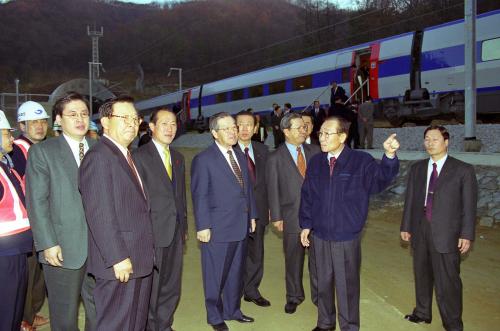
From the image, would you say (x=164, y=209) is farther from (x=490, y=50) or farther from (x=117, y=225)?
(x=490, y=50)

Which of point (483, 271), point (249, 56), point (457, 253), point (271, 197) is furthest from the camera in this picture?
point (249, 56)

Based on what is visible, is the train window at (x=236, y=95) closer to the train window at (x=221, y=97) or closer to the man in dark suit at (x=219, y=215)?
the train window at (x=221, y=97)

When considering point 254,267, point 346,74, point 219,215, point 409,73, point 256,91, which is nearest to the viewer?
point 219,215

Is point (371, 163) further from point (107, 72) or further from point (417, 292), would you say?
point (107, 72)

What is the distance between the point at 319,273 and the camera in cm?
386

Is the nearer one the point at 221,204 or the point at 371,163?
the point at 371,163

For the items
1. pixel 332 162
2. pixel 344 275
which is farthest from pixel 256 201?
pixel 344 275

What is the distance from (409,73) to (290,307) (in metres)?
11.9

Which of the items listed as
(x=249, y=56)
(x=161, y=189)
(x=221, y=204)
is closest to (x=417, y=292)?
(x=221, y=204)

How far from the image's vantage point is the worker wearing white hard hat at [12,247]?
300cm

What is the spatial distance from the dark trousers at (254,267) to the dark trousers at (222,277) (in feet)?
1.90

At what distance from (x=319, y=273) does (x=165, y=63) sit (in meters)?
94.6

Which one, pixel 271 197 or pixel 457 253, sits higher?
pixel 271 197

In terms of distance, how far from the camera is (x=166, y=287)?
4012 millimetres
